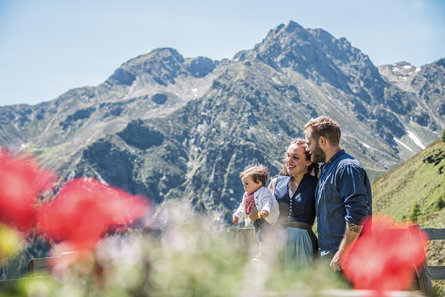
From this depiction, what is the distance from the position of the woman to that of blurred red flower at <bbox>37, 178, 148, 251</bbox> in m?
3.79

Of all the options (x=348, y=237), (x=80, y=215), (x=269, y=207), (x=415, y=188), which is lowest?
(x=415, y=188)

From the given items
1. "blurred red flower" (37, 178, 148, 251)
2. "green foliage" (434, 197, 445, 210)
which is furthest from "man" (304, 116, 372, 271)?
"green foliage" (434, 197, 445, 210)

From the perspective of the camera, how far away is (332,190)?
183 inches

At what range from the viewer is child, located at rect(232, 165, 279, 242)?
17.3ft

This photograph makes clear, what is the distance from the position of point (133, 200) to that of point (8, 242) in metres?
0.42

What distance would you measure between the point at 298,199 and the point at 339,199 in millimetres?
707

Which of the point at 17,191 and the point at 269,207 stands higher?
the point at 17,191

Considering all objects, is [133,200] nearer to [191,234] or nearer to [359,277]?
[191,234]

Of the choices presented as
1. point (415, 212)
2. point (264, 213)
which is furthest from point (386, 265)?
point (415, 212)

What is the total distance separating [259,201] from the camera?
549cm

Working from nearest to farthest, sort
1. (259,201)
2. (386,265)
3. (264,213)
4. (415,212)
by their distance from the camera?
1. (386,265)
2. (264,213)
3. (259,201)
4. (415,212)

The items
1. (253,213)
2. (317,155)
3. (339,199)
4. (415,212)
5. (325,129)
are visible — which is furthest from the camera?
(415,212)

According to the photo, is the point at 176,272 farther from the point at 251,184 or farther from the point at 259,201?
the point at 251,184

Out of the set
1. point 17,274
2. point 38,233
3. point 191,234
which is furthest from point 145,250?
point 17,274
